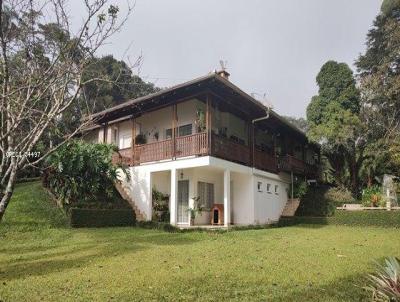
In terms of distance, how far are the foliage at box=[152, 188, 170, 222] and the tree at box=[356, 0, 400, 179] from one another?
38.9 feet

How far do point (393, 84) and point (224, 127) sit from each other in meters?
9.33

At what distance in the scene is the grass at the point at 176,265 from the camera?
247 inches

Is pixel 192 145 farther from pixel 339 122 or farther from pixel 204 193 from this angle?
pixel 339 122

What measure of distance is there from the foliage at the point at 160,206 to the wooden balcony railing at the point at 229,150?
3.91 meters

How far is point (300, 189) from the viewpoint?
25.3 meters

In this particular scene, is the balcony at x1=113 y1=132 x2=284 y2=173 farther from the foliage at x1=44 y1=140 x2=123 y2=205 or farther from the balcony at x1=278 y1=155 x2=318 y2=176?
the balcony at x1=278 y1=155 x2=318 y2=176

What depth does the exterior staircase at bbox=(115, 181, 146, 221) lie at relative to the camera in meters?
19.1

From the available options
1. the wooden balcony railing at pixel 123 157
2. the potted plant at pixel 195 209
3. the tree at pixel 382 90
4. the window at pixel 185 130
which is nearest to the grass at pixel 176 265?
the potted plant at pixel 195 209

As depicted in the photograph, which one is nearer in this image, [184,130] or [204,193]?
[204,193]

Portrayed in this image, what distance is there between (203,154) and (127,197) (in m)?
5.43

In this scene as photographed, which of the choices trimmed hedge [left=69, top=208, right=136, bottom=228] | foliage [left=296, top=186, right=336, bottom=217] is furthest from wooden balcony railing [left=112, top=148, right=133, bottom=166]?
foliage [left=296, top=186, right=336, bottom=217]

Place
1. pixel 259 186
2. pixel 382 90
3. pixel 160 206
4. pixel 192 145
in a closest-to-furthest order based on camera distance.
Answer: pixel 192 145 → pixel 160 206 → pixel 259 186 → pixel 382 90

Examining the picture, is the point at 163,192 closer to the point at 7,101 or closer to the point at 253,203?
the point at 253,203

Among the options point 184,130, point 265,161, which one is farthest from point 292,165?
point 184,130
